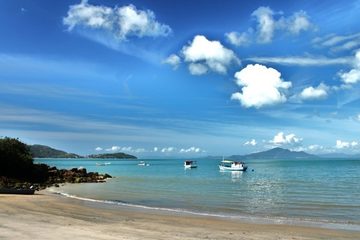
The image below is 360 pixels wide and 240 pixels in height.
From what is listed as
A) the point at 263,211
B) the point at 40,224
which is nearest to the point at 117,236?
the point at 40,224

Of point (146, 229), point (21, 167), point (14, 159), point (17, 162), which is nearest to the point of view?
point (146, 229)

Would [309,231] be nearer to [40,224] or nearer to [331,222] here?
[331,222]

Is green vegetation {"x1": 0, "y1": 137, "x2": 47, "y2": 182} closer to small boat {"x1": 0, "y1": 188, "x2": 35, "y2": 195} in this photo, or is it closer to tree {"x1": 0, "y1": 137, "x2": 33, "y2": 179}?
tree {"x1": 0, "y1": 137, "x2": 33, "y2": 179}

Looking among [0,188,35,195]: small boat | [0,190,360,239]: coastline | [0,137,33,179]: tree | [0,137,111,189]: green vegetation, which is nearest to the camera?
[0,190,360,239]: coastline

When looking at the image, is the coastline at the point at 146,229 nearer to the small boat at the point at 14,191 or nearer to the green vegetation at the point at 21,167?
the small boat at the point at 14,191

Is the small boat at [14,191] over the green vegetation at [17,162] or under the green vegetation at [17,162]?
under

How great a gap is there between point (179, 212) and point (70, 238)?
14.1m

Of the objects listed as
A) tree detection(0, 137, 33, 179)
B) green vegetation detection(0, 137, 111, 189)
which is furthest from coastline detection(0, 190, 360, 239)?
tree detection(0, 137, 33, 179)

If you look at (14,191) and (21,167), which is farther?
(21,167)

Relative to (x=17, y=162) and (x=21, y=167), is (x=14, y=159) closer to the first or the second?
(x=17, y=162)

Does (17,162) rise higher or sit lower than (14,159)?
lower

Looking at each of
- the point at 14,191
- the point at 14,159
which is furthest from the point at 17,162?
the point at 14,191

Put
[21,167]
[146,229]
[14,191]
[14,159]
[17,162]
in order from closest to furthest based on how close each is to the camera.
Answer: [146,229] → [14,191] → [14,159] → [17,162] → [21,167]

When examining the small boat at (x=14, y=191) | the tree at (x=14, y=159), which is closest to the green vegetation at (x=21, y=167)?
the tree at (x=14, y=159)
